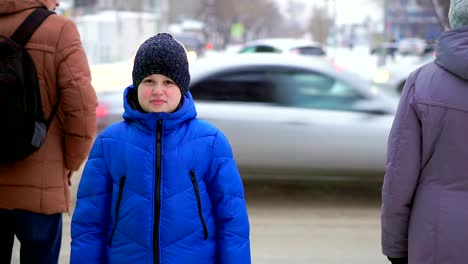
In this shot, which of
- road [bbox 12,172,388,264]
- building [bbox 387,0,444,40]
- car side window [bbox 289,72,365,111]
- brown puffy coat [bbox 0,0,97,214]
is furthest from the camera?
building [bbox 387,0,444,40]

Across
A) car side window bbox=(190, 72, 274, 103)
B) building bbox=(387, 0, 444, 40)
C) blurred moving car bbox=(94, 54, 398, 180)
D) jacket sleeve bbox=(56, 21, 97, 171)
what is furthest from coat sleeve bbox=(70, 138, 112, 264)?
building bbox=(387, 0, 444, 40)

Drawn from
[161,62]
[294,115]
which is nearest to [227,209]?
[161,62]

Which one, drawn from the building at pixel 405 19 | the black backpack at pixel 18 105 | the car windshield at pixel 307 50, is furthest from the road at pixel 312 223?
the building at pixel 405 19

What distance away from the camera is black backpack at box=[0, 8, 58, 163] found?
Result: 302 cm

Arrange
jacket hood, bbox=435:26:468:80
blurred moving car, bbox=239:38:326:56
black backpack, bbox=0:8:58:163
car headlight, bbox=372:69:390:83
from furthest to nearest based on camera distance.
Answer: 1. blurred moving car, bbox=239:38:326:56
2. car headlight, bbox=372:69:390:83
3. black backpack, bbox=0:8:58:163
4. jacket hood, bbox=435:26:468:80

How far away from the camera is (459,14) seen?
2.57 meters

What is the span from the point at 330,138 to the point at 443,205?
4.38m

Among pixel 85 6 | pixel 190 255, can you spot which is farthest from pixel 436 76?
pixel 85 6

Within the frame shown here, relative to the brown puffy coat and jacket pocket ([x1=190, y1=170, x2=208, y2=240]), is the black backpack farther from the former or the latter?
jacket pocket ([x1=190, y1=170, x2=208, y2=240])

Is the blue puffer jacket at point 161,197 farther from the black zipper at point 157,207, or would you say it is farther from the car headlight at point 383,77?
the car headlight at point 383,77

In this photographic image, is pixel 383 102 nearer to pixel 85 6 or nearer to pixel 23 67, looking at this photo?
pixel 23 67

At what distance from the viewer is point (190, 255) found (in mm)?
2588

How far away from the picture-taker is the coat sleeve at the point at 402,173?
2613 mm

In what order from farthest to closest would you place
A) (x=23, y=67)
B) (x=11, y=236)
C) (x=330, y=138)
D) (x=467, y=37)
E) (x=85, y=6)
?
(x=85, y=6), (x=330, y=138), (x=11, y=236), (x=23, y=67), (x=467, y=37)
